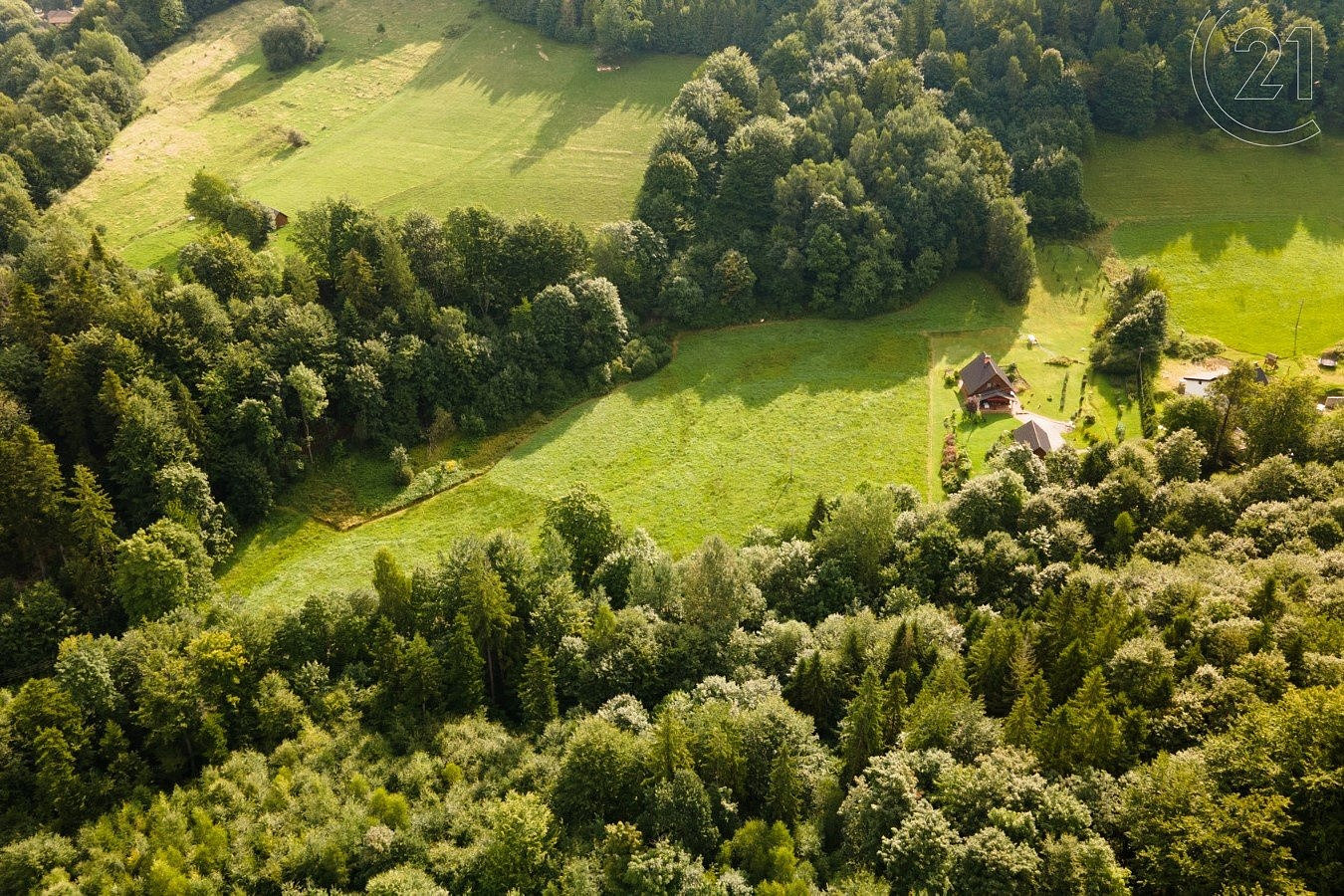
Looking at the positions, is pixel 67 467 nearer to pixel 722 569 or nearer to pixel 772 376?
pixel 722 569

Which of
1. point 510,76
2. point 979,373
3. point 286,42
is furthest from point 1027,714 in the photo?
point 286,42

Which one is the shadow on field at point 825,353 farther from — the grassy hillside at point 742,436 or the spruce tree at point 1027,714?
the spruce tree at point 1027,714

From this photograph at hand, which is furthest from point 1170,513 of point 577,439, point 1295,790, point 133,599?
point 133,599

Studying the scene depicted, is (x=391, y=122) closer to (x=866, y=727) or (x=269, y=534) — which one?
(x=269, y=534)

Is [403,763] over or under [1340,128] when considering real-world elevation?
under

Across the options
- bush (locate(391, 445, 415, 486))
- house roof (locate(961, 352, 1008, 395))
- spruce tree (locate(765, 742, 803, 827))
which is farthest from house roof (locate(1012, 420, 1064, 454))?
bush (locate(391, 445, 415, 486))

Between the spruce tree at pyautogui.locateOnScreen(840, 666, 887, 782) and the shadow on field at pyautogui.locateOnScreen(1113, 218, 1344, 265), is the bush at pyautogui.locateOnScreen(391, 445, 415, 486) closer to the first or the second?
the spruce tree at pyautogui.locateOnScreen(840, 666, 887, 782)
